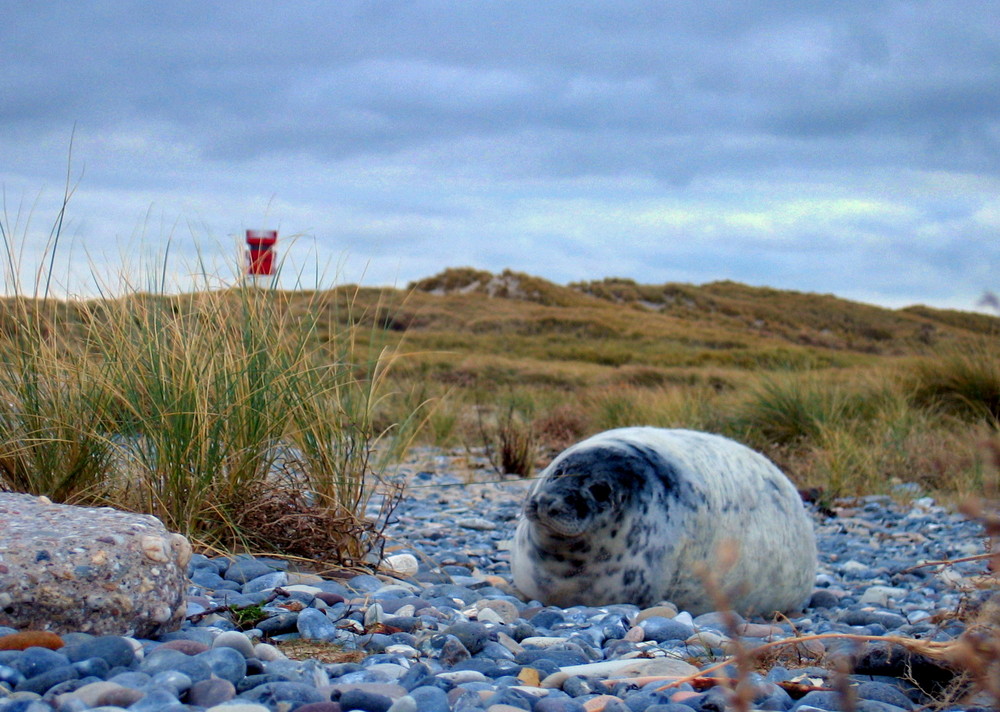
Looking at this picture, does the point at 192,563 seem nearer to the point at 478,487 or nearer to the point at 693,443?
the point at 693,443

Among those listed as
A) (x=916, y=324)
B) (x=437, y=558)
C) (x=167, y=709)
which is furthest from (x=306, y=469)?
(x=916, y=324)

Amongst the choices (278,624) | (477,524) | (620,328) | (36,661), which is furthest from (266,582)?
(620,328)

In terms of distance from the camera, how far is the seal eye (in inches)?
143

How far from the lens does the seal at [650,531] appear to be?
3643 mm

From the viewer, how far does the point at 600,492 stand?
3.64m

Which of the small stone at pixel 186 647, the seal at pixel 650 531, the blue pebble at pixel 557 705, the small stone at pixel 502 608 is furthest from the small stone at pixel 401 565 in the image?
the blue pebble at pixel 557 705

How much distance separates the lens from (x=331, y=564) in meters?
3.86

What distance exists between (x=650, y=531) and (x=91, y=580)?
2048 millimetres

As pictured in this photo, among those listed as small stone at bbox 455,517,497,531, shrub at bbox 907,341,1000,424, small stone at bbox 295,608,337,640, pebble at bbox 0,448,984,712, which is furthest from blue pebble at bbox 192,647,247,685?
shrub at bbox 907,341,1000,424

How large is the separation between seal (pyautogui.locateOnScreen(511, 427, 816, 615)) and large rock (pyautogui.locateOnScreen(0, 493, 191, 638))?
1467mm

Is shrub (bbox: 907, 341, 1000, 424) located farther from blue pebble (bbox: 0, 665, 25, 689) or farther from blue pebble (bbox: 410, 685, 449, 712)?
blue pebble (bbox: 0, 665, 25, 689)

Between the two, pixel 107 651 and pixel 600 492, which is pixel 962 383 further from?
pixel 107 651

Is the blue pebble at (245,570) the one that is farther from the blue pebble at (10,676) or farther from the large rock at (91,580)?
the blue pebble at (10,676)

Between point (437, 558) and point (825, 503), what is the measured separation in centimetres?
370
